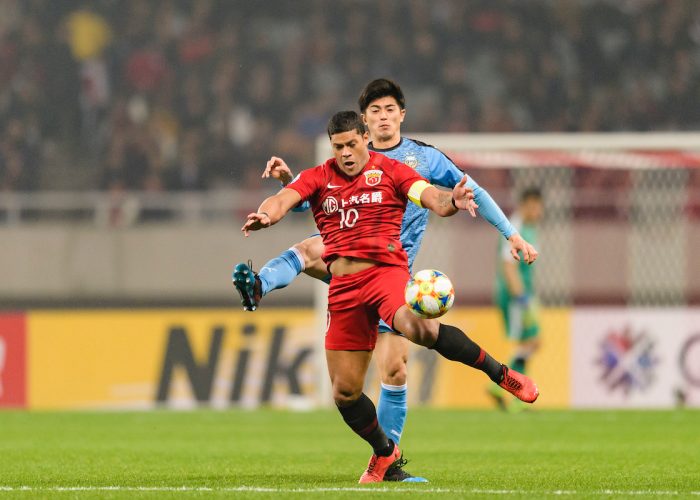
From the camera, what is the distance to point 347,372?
6.32 m

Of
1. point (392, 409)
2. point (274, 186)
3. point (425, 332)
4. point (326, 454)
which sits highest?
point (425, 332)

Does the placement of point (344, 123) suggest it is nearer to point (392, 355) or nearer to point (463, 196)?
point (463, 196)

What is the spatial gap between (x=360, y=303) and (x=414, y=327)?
1.16 feet

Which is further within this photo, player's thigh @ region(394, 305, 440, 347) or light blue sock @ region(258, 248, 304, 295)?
light blue sock @ region(258, 248, 304, 295)

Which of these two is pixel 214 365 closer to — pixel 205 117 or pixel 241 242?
pixel 241 242

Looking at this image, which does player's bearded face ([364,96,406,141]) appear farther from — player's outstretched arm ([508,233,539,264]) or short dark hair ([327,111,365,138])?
player's outstretched arm ([508,233,539,264])

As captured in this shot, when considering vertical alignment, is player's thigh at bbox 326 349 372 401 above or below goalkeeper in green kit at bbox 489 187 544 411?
above

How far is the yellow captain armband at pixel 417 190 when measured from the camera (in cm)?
617

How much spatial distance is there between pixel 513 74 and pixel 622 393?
26.3 ft

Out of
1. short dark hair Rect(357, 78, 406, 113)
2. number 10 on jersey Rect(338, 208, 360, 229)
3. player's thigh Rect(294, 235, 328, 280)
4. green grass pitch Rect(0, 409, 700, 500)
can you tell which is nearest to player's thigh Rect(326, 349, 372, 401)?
green grass pitch Rect(0, 409, 700, 500)

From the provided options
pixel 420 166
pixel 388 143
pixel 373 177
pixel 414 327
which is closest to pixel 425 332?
pixel 414 327

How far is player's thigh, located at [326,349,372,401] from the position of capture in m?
6.32

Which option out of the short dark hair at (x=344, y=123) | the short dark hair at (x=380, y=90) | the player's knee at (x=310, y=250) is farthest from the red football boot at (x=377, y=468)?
the short dark hair at (x=380, y=90)

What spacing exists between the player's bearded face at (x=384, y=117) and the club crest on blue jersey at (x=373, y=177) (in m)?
0.76
